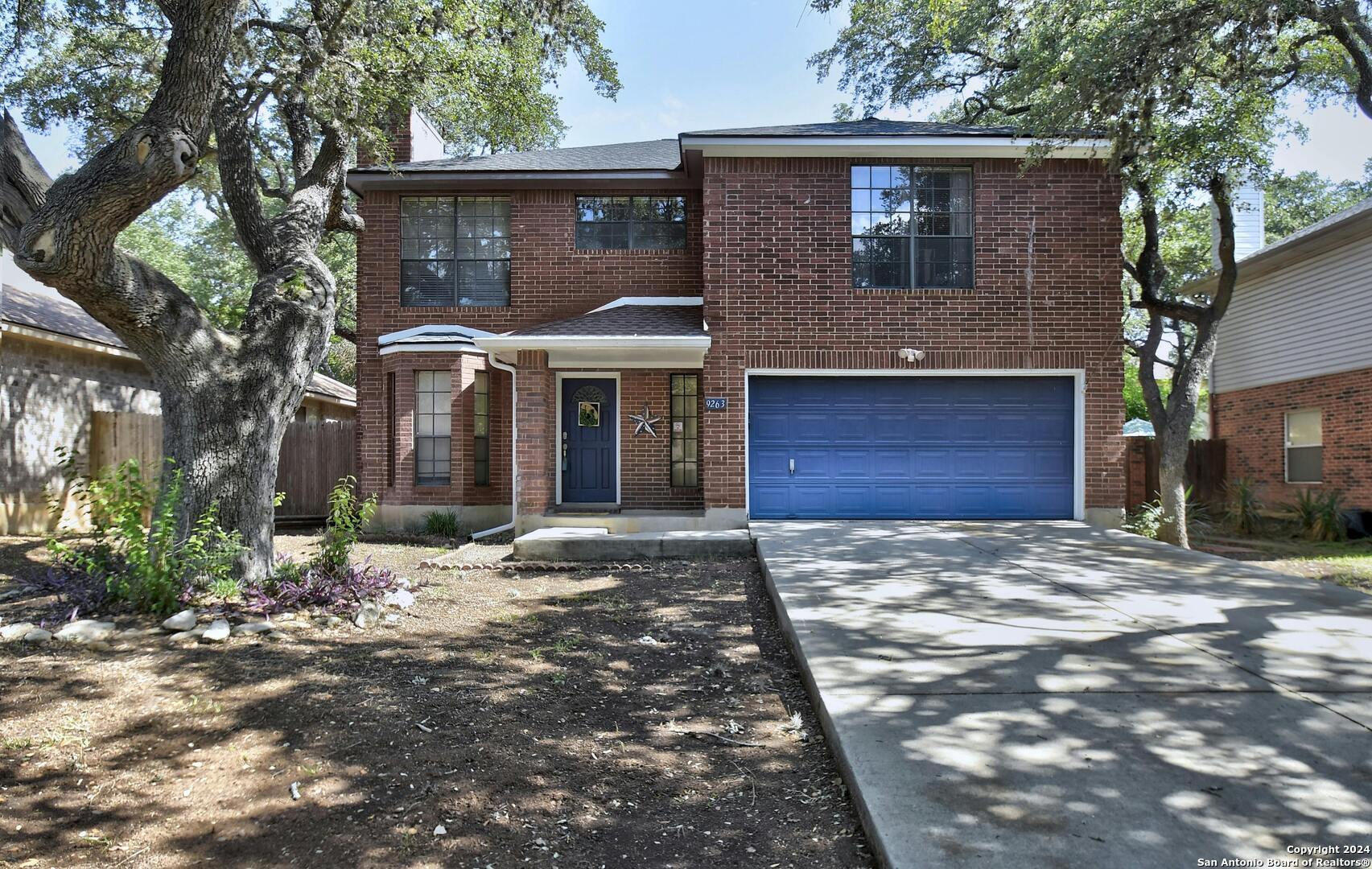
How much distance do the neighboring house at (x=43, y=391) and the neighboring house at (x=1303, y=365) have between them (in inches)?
790

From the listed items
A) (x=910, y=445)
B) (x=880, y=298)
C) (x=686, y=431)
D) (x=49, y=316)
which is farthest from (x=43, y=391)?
(x=910, y=445)

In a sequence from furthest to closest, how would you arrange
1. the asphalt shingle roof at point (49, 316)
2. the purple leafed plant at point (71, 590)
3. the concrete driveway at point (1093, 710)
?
the asphalt shingle roof at point (49, 316) → the purple leafed plant at point (71, 590) → the concrete driveway at point (1093, 710)

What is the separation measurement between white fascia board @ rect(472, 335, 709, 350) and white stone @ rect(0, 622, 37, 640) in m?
6.07

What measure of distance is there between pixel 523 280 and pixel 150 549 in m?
7.73

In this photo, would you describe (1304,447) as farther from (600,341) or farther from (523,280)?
(523,280)

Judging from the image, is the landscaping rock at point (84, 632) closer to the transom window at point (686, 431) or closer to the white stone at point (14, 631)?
the white stone at point (14, 631)

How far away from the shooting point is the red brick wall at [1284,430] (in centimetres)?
1327

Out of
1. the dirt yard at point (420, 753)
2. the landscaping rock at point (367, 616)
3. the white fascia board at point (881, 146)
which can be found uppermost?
the white fascia board at point (881, 146)

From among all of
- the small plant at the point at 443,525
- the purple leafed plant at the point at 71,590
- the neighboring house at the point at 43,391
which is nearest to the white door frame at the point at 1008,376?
the small plant at the point at 443,525

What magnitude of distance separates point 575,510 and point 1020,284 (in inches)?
288

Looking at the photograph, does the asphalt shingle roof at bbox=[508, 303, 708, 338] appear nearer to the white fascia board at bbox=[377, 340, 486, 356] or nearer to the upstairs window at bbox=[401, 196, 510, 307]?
the white fascia board at bbox=[377, 340, 486, 356]

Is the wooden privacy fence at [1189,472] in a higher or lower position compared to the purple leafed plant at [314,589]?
higher

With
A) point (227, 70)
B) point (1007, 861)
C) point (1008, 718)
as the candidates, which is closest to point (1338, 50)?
point (1008, 718)

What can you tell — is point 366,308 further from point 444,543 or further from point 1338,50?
point 1338,50
